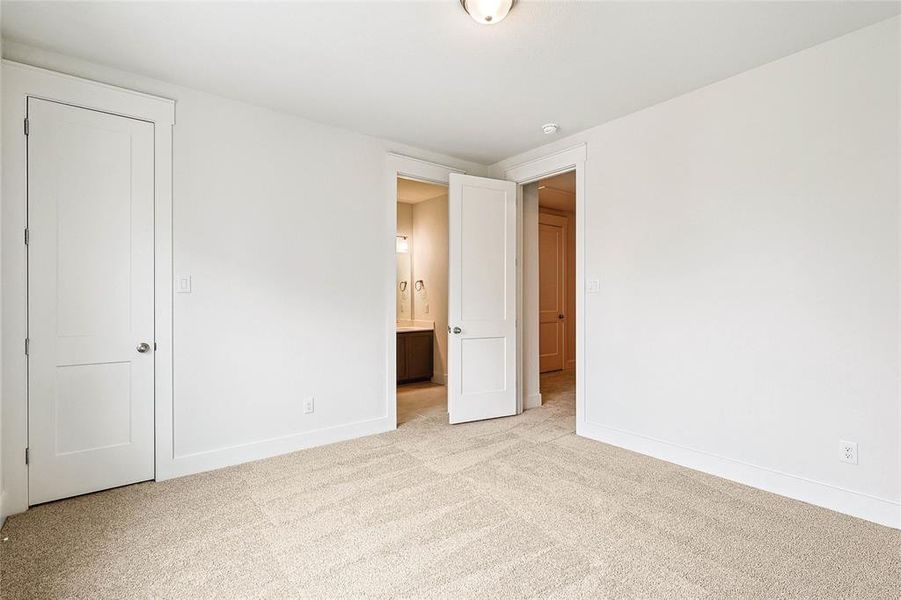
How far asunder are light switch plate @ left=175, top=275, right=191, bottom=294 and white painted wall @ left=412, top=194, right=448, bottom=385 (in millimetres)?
3410

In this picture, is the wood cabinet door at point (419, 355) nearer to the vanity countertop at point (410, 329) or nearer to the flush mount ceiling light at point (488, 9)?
the vanity countertop at point (410, 329)

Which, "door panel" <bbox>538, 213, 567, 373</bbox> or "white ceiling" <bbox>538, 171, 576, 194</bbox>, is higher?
"white ceiling" <bbox>538, 171, 576, 194</bbox>

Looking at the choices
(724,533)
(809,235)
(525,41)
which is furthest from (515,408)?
(525,41)

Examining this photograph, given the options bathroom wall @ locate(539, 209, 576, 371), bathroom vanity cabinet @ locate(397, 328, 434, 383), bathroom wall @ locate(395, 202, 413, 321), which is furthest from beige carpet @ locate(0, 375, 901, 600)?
bathroom wall @ locate(539, 209, 576, 371)

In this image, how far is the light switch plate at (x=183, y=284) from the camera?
2924mm

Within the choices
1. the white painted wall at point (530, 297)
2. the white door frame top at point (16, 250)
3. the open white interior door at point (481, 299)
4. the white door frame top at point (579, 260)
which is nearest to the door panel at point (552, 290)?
the white painted wall at point (530, 297)

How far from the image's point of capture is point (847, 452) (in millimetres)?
2410

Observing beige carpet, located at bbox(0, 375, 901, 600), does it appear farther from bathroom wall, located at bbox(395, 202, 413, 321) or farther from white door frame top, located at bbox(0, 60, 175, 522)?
bathroom wall, located at bbox(395, 202, 413, 321)

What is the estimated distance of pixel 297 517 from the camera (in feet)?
7.77

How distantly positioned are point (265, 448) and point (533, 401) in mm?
2715

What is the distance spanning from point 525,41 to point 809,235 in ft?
6.39

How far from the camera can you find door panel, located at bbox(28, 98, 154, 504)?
98.5 inches

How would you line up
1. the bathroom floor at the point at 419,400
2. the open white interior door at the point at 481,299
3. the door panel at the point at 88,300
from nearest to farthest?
the door panel at the point at 88,300
the open white interior door at the point at 481,299
the bathroom floor at the point at 419,400

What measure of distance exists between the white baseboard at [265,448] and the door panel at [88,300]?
0.18m
